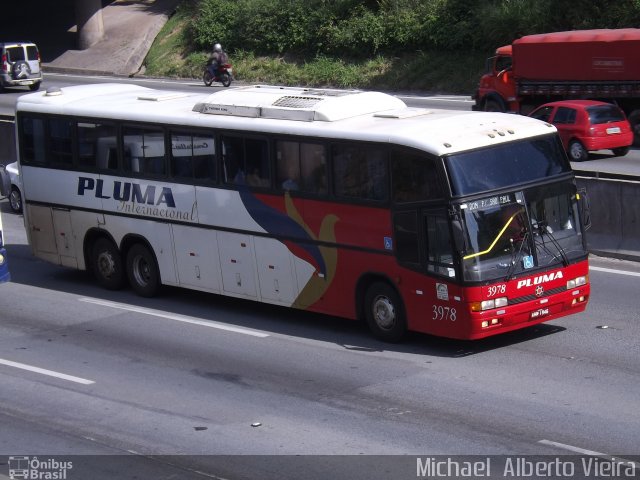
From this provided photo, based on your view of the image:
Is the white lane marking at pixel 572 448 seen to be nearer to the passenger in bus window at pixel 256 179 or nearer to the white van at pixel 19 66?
the passenger in bus window at pixel 256 179

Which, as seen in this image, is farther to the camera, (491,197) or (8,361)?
(8,361)

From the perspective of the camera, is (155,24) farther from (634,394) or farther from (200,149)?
(634,394)

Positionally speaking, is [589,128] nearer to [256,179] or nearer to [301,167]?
[256,179]

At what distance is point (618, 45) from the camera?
3055 centimetres

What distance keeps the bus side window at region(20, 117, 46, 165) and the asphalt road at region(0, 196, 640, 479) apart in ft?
9.36

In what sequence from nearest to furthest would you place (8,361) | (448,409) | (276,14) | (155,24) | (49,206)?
(448,409), (8,361), (49,206), (276,14), (155,24)

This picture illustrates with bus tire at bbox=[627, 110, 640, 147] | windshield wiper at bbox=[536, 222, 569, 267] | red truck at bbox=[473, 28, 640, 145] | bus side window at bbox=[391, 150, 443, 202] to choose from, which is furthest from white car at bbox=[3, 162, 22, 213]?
bus tire at bbox=[627, 110, 640, 147]

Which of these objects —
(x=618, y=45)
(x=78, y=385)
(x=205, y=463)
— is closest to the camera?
(x=205, y=463)

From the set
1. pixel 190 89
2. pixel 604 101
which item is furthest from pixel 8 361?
pixel 190 89

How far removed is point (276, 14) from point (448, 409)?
41223 millimetres

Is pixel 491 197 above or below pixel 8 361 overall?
above

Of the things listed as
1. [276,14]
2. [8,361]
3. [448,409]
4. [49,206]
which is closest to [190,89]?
[276,14]

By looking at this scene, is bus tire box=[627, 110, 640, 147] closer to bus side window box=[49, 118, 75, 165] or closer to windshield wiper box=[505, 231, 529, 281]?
bus side window box=[49, 118, 75, 165]

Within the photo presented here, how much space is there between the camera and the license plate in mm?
13406
